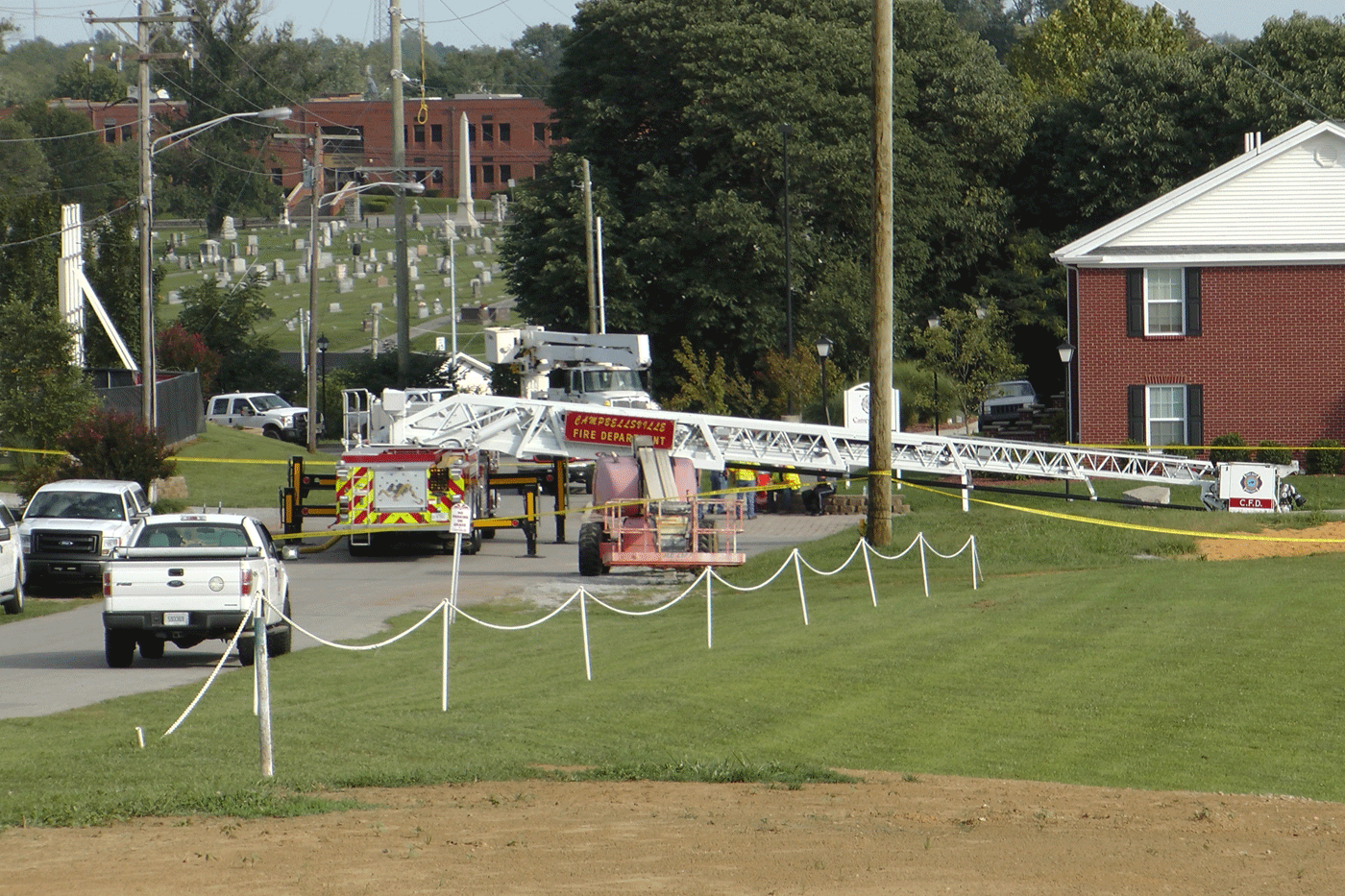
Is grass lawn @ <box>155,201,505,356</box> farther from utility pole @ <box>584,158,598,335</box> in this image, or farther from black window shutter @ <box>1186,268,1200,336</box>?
black window shutter @ <box>1186,268,1200,336</box>

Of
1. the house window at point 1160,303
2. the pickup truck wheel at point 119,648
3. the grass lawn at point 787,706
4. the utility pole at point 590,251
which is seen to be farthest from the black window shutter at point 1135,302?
the pickup truck wheel at point 119,648

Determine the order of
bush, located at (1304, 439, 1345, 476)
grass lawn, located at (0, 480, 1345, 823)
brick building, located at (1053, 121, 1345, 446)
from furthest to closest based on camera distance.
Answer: brick building, located at (1053, 121, 1345, 446) → bush, located at (1304, 439, 1345, 476) → grass lawn, located at (0, 480, 1345, 823)

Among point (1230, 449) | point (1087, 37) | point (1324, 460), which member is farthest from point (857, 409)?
point (1087, 37)

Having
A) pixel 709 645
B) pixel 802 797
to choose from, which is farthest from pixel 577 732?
pixel 709 645

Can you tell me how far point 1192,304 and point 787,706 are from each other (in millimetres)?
32095

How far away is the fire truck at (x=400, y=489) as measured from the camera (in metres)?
29.5

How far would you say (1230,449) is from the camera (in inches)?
1661

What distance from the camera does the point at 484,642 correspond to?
20.6 metres

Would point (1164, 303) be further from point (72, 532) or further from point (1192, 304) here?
point (72, 532)

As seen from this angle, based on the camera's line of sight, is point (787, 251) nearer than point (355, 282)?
Yes

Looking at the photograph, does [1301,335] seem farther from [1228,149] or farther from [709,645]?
[709,645]

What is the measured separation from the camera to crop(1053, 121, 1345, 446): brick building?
43219 millimetres

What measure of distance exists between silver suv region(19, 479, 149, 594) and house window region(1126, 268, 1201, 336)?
27.6 metres

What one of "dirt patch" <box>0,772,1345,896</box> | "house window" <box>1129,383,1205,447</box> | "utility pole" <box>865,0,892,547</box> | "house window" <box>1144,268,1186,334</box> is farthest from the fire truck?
"house window" <box>1144,268,1186,334</box>
